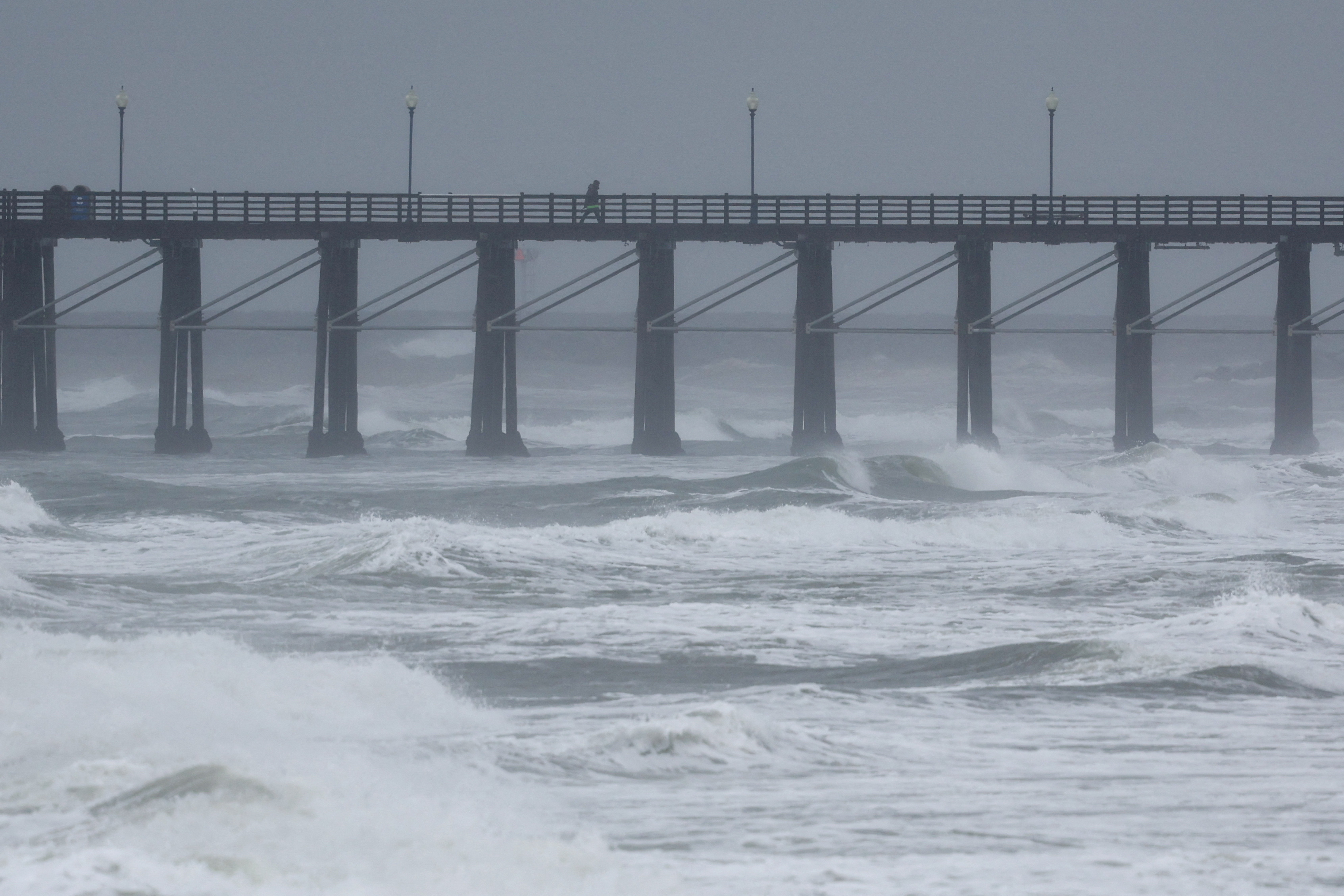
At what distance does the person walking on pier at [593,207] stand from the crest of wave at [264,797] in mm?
23909

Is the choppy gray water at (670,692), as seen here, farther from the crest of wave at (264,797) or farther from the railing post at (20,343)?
the railing post at (20,343)

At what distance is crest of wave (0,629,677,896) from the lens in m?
7.06

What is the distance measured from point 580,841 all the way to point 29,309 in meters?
31.8

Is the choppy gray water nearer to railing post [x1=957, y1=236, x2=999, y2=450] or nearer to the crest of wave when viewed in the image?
the crest of wave

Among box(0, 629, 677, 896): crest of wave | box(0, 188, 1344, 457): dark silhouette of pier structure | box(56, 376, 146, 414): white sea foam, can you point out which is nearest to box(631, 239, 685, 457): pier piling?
box(0, 188, 1344, 457): dark silhouette of pier structure

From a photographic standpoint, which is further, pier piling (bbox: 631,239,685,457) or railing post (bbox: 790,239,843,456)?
pier piling (bbox: 631,239,685,457)

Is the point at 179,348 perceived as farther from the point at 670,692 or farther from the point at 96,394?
the point at 96,394

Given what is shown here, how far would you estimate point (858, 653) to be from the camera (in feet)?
44.0

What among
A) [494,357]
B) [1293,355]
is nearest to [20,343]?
[494,357]

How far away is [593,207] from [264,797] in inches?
1072

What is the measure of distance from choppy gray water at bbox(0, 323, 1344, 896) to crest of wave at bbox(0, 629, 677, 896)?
28 mm

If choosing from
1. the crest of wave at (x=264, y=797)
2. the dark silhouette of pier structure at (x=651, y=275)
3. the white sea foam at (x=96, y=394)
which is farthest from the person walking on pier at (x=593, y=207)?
the white sea foam at (x=96, y=394)

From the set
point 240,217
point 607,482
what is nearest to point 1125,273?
point 607,482

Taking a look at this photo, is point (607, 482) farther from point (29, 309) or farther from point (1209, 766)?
point (1209, 766)
